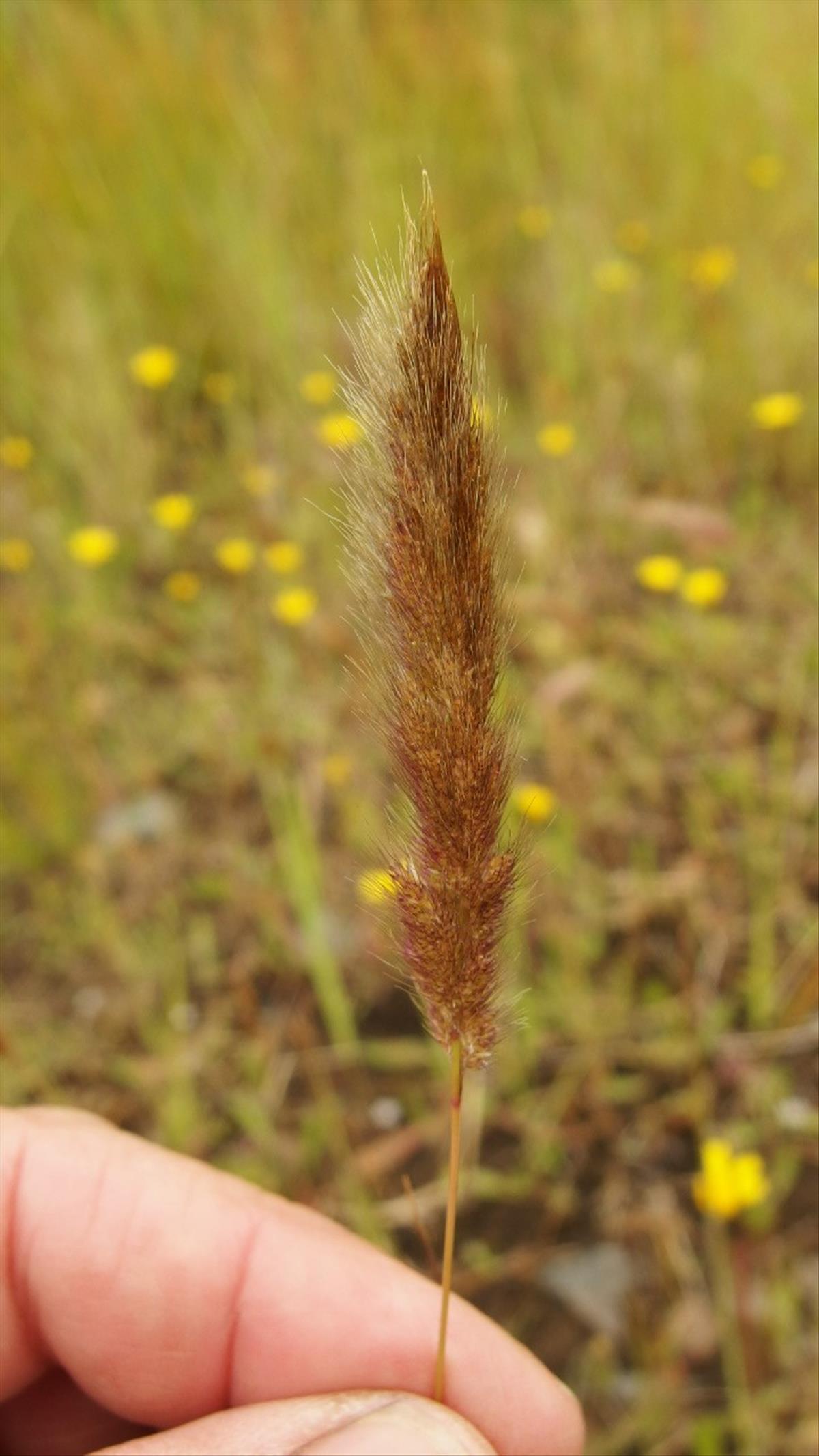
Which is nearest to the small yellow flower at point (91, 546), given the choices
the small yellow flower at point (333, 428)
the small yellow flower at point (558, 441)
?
the small yellow flower at point (333, 428)

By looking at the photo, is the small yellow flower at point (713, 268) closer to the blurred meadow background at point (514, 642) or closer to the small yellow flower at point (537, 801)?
the blurred meadow background at point (514, 642)

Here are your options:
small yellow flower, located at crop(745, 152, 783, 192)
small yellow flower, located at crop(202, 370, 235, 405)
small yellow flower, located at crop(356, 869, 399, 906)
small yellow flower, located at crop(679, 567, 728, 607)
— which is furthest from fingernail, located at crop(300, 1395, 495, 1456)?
small yellow flower, located at crop(745, 152, 783, 192)

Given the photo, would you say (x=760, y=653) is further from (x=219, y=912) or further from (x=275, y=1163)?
(x=275, y=1163)

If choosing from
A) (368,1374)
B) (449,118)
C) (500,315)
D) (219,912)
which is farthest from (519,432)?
(368,1374)

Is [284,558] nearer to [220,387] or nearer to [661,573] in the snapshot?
[661,573]

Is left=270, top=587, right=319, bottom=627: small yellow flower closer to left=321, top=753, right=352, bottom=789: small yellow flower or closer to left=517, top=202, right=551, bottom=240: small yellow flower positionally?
left=321, top=753, right=352, bottom=789: small yellow flower

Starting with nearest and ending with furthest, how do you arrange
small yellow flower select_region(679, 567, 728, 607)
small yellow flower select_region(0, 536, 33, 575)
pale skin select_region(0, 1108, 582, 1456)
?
pale skin select_region(0, 1108, 582, 1456) < small yellow flower select_region(679, 567, 728, 607) < small yellow flower select_region(0, 536, 33, 575)
